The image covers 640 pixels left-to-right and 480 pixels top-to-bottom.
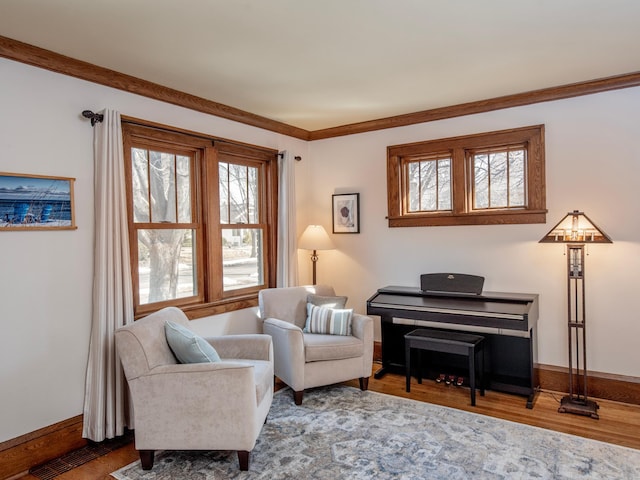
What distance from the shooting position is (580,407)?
3.30m

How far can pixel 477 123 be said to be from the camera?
4016 millimetres

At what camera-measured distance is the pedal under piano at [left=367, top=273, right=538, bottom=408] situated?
348 cm

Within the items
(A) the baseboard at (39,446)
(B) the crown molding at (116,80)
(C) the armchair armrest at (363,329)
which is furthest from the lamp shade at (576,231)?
(A) the baseboard at (39,446)

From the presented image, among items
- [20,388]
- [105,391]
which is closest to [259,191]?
[105,391]

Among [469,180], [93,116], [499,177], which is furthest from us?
[469,180]

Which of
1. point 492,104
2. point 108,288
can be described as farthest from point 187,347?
point 492,104

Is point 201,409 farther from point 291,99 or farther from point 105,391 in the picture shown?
point 291,99

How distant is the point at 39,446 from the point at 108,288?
3.40 ft

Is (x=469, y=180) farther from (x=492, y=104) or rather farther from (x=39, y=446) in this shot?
(x=39, y=446)

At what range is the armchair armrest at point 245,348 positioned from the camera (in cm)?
316

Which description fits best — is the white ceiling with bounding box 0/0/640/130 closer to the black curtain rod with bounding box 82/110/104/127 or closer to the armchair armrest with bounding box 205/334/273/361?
the black curtain rod with bounding box 82/110/104/127

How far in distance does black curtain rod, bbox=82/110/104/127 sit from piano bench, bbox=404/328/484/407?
2939 mm

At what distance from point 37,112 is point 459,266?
3.59 metres

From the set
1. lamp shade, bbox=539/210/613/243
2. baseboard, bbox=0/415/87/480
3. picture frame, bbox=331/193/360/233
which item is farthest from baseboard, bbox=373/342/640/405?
baseboard, bbox=0/415/87/480
